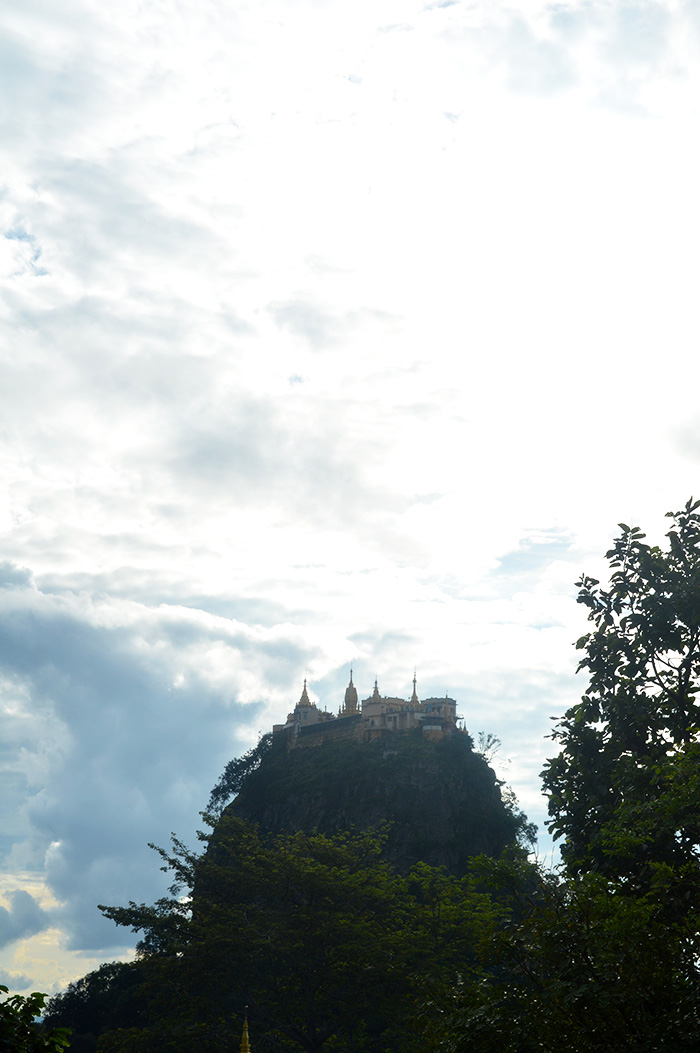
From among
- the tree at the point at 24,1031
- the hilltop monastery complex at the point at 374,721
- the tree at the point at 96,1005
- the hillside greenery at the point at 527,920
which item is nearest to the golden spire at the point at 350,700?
the hilltop monastery complex at the point at 374,721

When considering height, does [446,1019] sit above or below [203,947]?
below

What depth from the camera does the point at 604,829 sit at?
16.8m

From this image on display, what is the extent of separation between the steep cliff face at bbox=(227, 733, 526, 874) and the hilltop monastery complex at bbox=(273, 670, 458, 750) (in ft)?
7.68

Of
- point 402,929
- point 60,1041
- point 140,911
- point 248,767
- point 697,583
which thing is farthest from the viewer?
point 248,767

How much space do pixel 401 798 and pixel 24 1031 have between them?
298ft

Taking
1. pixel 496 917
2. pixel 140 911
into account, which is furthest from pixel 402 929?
pixel 140 911

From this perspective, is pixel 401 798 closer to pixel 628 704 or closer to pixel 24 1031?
pixel 628 704

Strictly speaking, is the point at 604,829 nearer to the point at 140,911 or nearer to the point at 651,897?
the point at 651,897

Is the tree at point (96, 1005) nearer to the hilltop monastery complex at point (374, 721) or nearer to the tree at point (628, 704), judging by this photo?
the hilltop monastery complex at point (374, 721)

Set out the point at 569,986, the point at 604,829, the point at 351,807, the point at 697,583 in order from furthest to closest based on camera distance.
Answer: the point at 351,807 < the point at 697,583 < the point at 604,829 < the point at 569,986

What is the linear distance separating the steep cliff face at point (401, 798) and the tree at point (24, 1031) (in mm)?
82116

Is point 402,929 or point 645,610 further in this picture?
point 402,929

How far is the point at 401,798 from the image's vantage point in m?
97.3

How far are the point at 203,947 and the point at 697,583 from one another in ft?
72.4
